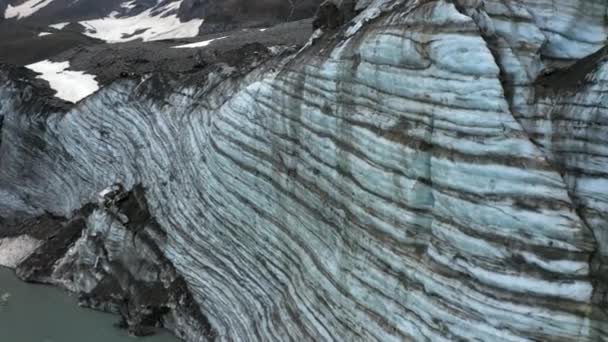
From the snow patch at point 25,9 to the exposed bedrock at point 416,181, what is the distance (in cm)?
5726

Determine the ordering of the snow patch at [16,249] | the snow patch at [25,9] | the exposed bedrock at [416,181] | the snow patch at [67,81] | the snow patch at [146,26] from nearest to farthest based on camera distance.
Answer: the exposed bedrock at [416,181] < the snow patch at [16,249] < the snow patch at [67,81] < the snow patch at [146,26] < the snow patch at [25,9]

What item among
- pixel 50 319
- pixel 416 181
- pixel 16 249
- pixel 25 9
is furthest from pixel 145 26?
pixel 416 181

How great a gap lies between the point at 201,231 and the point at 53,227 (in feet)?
31.3

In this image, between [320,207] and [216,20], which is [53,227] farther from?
[216,20]

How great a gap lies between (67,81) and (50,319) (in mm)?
12620

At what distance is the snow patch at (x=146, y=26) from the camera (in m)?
45.2

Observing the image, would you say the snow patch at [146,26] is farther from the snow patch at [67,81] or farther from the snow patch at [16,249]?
the snow patch at [16,249]

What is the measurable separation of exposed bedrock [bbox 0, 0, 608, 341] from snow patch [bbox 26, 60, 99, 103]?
444 inches

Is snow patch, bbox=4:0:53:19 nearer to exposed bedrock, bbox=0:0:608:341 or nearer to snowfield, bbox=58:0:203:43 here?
snowfield, bbox=58:0:203:43

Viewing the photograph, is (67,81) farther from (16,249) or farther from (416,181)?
(416,181)

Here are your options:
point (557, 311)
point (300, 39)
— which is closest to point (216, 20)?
point (300, 39)

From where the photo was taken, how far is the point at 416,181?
7.68 metres

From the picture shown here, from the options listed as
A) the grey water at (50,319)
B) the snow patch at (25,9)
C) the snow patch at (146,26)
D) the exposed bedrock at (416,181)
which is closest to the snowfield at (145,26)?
the snow patch at (146,26)

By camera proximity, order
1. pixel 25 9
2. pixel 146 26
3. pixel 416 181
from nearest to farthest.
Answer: pixel 416 181 → pixel 146 26 → pixel 25 9
